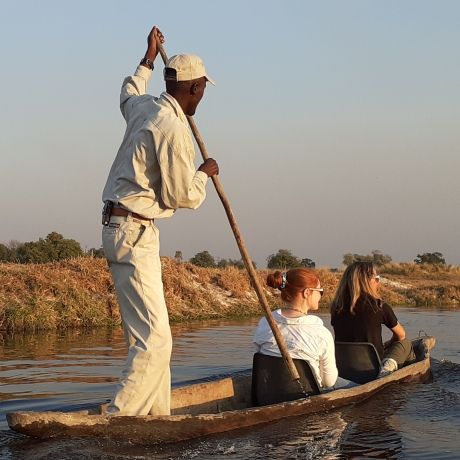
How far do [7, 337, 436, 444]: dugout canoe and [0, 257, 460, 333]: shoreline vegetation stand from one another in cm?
762

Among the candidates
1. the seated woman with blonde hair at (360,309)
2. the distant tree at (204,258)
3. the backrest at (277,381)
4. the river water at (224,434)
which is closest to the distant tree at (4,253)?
the distant tree at (204,258)

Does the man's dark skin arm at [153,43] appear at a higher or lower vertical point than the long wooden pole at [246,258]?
higher

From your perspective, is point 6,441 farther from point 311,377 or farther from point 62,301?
point 62,301

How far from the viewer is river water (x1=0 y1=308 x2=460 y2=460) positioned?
530 centimetres

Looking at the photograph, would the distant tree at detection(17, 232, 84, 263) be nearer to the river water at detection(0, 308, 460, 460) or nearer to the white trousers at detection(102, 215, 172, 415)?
the river water at detection(0, 308, 460, 460)

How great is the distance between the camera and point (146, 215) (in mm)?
5270

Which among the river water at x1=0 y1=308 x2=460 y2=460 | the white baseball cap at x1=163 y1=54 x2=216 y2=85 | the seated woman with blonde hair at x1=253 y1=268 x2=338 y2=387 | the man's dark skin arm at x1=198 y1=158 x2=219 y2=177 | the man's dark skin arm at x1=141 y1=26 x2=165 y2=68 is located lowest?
the river water at x1=0 y1=308 x2=460 y2=460

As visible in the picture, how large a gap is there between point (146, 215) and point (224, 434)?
1677mm

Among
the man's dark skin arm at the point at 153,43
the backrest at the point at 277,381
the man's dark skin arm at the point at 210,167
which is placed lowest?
the backrest at the point at 277,381

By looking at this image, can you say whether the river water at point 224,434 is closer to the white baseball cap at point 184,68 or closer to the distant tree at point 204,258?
the white baseball cap at point 184,68

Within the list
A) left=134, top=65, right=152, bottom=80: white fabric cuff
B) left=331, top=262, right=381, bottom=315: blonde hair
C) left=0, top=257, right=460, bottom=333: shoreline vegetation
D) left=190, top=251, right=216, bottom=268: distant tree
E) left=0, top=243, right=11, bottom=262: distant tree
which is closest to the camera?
left=134, top=65, right=152, bottom=80: white fabric cuff

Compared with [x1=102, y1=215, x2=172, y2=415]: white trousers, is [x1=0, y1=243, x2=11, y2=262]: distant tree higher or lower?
higher

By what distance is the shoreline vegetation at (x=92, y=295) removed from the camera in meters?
14.4

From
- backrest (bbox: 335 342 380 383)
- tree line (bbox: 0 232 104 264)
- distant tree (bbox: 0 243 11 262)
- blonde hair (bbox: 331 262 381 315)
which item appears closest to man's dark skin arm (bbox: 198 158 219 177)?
blonde hair (bbox: 331 262 381 315)
